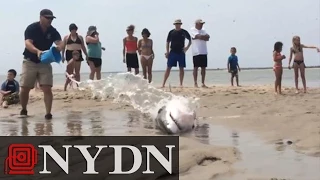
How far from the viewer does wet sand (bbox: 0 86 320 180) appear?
3420mm

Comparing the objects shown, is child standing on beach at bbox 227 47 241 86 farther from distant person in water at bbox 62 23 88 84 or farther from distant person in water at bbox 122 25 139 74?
distant person in water at bbox 62 23 88 84

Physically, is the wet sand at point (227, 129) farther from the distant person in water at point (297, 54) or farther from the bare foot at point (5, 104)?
the distant person in water at point (297, 54)

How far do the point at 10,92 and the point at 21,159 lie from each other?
6.24m

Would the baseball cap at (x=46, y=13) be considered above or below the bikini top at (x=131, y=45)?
above

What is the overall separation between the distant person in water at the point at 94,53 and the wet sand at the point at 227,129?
1.70 meters

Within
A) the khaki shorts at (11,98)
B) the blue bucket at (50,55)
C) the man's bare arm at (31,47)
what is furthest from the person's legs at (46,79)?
the khaki shorts at (11,98)

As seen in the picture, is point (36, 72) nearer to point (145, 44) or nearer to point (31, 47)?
point (31, 47)

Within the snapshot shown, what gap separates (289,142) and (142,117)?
109 inches

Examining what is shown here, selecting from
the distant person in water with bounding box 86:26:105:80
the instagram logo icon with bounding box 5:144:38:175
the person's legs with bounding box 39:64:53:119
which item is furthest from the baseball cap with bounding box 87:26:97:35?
the instagram logo icon with bounding box 5:144:38:175

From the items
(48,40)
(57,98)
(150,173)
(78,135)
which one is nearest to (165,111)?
(78,135)

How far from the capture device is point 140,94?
22.8 feet

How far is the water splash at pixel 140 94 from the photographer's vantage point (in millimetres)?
5677

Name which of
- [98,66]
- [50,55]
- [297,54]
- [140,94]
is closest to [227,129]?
[140,94]

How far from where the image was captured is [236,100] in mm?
8367
